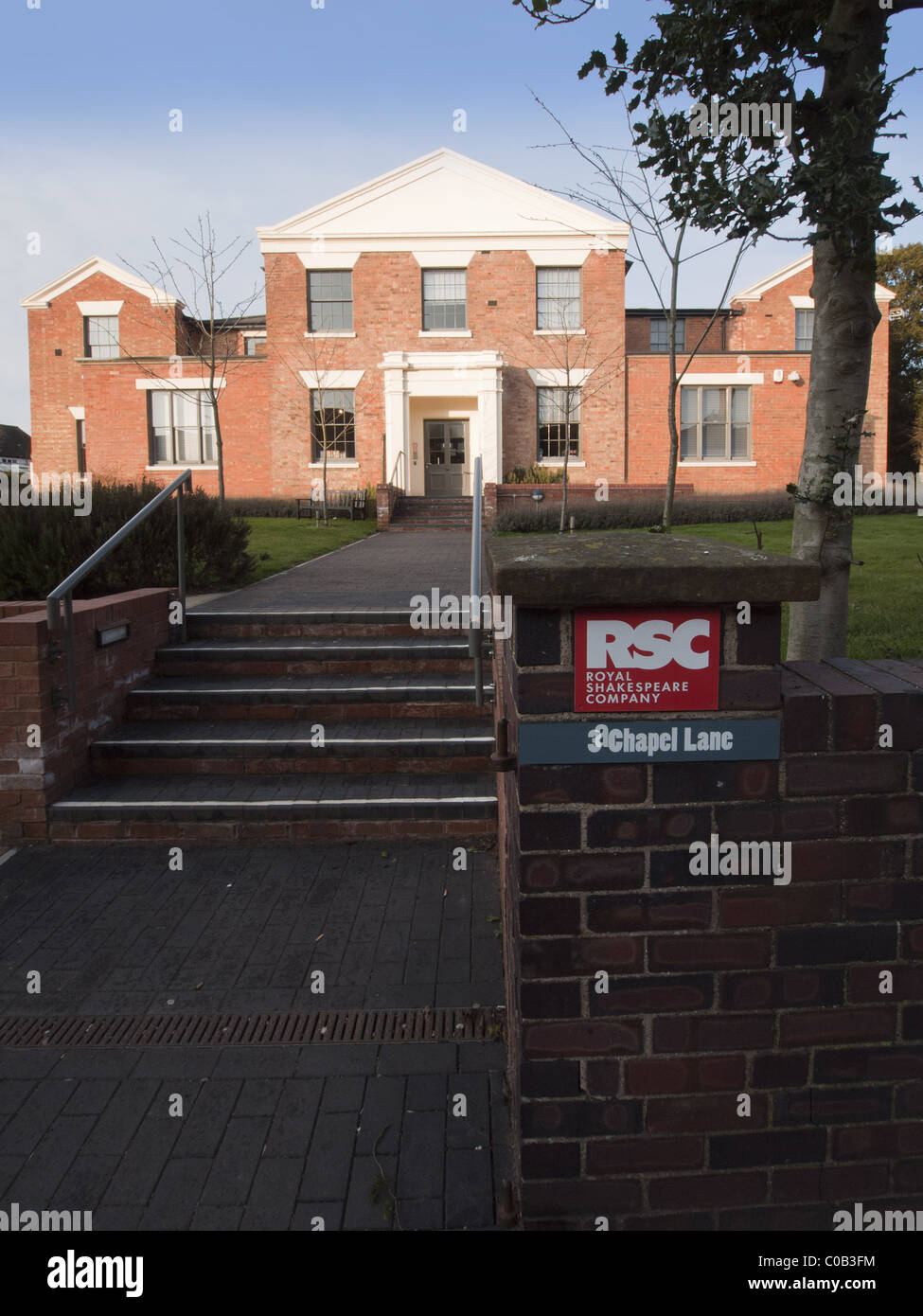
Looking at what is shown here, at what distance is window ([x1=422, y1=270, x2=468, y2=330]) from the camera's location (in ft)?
90.0

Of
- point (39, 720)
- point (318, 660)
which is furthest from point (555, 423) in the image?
point (39, 720)

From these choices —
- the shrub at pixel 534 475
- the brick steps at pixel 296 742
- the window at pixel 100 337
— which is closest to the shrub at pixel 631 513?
the shrub at pixel 534 475

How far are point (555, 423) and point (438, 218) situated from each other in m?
6.74

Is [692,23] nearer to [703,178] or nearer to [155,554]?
[703,178]

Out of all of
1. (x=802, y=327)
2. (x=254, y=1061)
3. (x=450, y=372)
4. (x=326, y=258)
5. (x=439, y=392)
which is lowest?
(x=254, y=1061)

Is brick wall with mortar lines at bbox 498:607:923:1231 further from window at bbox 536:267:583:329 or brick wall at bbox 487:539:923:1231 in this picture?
window at bbox 536:267:583:329

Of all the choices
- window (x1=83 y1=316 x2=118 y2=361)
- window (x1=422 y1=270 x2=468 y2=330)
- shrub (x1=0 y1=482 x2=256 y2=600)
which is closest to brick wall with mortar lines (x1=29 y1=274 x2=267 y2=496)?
window (x1=83 y1=316 x2=118 y2=361)

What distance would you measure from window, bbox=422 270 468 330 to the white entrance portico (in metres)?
1.42

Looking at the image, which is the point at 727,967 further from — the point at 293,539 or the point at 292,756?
the point at 293,539

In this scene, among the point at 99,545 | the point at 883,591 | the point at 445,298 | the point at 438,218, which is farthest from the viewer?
the point at 445,298

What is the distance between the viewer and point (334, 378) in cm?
2741
